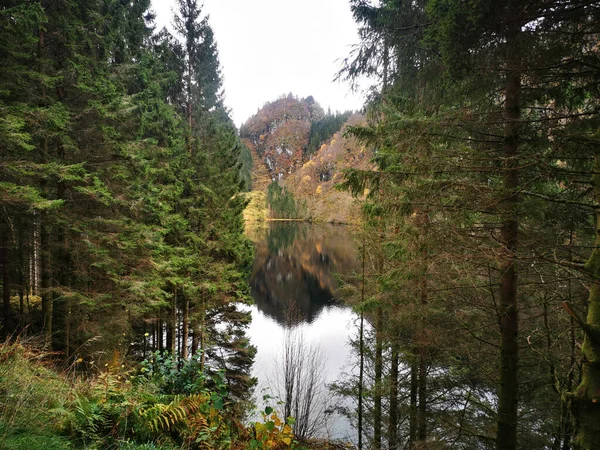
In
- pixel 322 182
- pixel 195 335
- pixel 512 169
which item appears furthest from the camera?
pixel 322 182

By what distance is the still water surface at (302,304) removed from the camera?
1333 cm

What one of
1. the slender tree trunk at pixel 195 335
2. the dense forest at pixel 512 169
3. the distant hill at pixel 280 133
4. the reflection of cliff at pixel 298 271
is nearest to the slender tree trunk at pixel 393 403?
the dense forest at pixel 512 169

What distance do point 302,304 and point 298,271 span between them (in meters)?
11.8

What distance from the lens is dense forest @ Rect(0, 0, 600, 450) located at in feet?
9.40

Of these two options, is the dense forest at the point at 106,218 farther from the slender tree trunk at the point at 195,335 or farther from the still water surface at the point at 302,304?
the still water surface at the point at 302,304

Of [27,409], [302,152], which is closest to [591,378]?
[27,409]

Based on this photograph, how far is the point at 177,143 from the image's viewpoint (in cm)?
1049

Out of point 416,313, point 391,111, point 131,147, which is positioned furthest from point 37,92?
point 416,313

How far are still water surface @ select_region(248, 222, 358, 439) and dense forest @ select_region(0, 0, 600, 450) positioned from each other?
137cm

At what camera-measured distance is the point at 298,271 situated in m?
36.9

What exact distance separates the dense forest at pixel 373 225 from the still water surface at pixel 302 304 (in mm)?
1368

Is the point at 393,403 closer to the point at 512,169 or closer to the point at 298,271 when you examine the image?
the point at 512,169

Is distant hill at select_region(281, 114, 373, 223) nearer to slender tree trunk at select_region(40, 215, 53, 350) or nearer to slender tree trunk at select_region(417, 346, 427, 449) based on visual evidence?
slender tree trunk at select_region(417, 346, 427, 449)

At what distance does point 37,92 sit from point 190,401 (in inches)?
293
